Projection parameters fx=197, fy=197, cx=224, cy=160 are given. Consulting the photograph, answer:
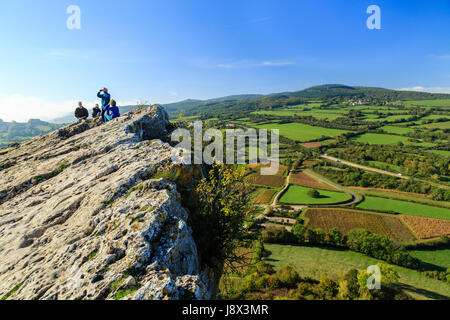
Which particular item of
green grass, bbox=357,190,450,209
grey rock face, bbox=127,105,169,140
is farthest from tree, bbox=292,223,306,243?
grey rock face, bbox=127,105,169,140

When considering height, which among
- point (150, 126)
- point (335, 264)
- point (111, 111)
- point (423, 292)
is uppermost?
point (111, 111)

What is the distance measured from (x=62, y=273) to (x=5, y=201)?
8.88 metres

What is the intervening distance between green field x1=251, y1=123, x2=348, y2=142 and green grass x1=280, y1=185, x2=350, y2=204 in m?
61.1

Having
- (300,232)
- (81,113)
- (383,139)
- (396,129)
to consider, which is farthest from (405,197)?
(396,129)

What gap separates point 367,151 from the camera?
11138 centimetres

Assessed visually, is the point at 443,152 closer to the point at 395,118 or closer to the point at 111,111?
the point at 395,118

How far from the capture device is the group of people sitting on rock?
1659 centimetres

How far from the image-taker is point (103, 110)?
17516mm

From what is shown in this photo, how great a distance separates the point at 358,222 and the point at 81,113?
6985 centimetres

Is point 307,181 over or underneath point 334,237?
over

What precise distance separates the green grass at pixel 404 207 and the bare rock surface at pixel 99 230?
246 feet
